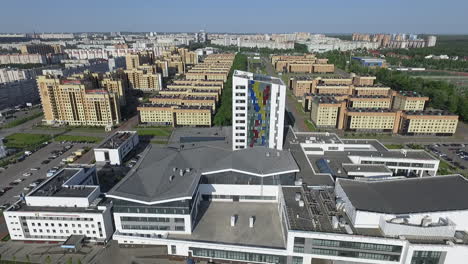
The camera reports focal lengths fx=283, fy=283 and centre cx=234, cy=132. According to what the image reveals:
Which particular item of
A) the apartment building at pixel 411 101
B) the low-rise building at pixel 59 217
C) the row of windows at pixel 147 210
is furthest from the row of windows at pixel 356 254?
the apartment building at pixel 411 101

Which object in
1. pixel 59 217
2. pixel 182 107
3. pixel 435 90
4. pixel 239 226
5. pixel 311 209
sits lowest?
pixel 59 217

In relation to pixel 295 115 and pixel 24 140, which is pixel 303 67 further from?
pixel 24 140

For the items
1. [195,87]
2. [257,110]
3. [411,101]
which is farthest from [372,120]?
[195,87]

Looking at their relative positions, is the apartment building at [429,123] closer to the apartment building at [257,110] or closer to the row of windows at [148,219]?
the apartment building at [257,110]

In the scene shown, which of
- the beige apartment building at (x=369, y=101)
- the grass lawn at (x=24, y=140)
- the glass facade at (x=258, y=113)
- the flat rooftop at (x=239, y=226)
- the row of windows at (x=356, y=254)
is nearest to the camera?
the row of windows at (x=356, y=254)

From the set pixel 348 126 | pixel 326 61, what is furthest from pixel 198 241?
pixel 326 61
